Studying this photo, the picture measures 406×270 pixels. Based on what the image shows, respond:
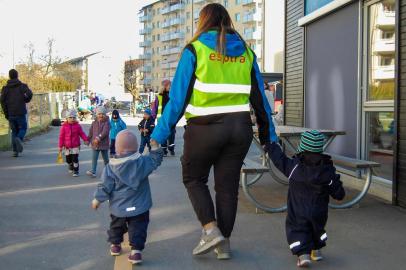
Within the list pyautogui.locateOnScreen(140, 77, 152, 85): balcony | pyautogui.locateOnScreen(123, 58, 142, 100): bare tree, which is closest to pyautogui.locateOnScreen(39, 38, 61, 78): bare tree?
pyautogui.locateOnScreen(123, 58, 142, 100): bare tree

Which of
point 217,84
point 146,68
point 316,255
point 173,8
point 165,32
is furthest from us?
point 146,68

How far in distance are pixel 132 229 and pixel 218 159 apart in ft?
3.03

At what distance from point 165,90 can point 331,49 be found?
3.89m

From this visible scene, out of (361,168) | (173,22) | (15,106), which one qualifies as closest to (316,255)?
(361,168)

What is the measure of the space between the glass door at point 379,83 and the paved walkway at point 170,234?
0.88m

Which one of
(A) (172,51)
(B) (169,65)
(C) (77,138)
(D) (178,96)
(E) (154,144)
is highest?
(A) (172,51)

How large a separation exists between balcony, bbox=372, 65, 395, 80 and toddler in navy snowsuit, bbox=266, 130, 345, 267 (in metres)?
3.32

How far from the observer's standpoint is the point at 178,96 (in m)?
4.43

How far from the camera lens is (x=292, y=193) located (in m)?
4.61

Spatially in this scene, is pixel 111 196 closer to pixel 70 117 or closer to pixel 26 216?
pixel 26 216

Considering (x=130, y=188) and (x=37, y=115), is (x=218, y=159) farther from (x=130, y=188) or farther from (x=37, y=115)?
(x=37, y=115)

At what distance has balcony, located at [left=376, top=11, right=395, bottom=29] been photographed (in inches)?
289

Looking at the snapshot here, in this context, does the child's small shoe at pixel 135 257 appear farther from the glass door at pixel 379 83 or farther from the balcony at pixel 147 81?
the balcony at pixel 147 81

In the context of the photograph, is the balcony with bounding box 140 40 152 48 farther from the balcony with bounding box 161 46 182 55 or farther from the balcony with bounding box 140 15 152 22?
the balcony with bounding box 161 46 182 55
